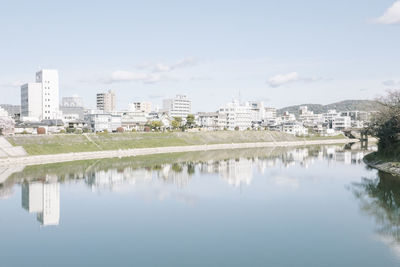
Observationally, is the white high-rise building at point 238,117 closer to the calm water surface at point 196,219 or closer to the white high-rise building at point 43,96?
the white high-rise building at point 43,96

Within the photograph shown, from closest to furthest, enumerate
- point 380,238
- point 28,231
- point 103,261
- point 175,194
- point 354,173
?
point 103,261 < point 380,238 < point 28,231 < point 175,194 < point 354,173

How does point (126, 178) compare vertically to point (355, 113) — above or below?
below

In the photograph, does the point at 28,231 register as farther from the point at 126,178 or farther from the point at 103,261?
the point at 126,178

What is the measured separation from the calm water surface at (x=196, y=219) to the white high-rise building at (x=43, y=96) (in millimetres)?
56013

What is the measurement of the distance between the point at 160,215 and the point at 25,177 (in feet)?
61.7

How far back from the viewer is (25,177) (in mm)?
36031

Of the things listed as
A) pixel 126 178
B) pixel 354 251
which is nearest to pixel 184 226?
pixel 354 251

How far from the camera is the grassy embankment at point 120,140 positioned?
53094mm

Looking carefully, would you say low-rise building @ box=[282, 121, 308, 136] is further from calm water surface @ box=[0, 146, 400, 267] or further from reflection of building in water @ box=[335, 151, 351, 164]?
calm water surface @ box=[0, 146, 400, 267]

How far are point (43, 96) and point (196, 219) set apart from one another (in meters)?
80.7

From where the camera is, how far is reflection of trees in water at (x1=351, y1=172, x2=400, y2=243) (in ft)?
66.2

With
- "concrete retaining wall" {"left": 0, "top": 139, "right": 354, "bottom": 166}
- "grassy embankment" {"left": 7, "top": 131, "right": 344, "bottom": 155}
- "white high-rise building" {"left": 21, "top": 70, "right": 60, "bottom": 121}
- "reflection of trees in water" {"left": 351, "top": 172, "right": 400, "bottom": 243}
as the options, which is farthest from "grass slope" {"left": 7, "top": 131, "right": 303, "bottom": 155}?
"reflection of trees in water" {"left": 351, "top": 172, "right": 400, "bottom": 243}

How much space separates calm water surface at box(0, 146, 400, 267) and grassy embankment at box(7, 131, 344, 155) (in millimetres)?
13114

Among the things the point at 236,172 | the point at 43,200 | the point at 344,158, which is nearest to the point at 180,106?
the point at 344,158
